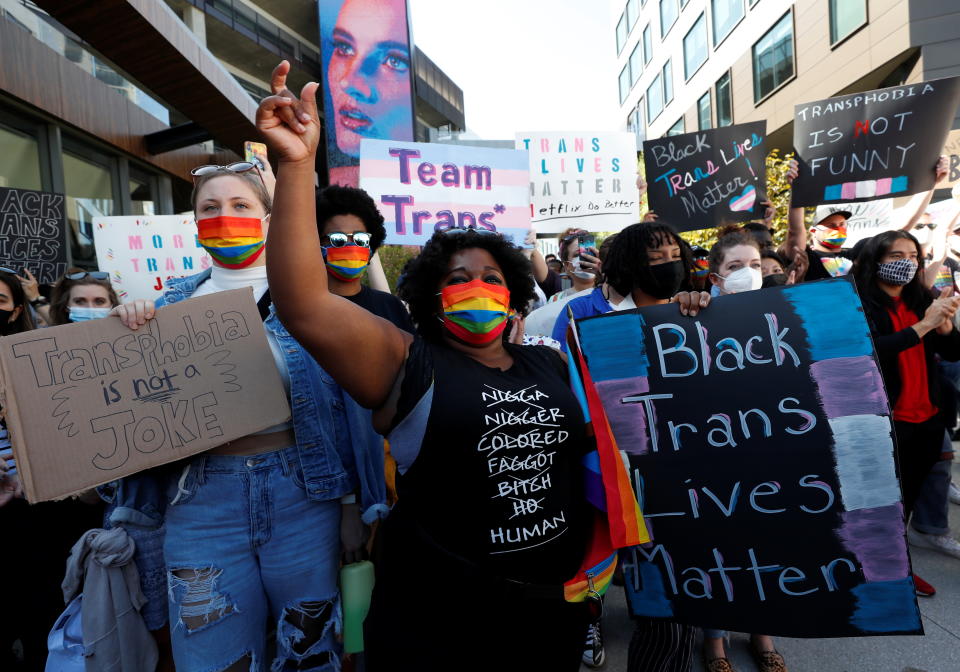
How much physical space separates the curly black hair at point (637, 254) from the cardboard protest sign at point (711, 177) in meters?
2.33

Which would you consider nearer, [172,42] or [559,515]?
[559,515]

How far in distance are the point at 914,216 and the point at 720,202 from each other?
1.32m

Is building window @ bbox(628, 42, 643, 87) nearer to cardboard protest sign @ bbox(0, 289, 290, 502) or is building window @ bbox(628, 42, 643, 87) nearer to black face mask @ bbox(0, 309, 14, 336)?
black face mask @ bbox(0, 309, 14, 336)

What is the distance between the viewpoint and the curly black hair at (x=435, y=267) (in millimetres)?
1785

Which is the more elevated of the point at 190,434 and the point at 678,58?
the point at 678,58

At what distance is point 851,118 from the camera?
13.8 ft

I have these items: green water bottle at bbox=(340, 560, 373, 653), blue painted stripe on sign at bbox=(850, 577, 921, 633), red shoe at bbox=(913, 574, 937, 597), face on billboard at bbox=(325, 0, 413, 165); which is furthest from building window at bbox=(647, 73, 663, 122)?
green water bottle at bbox=(340, 560, 373, 653)

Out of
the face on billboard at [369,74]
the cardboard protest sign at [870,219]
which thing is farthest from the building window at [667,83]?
the cardboard protest sign at [870,219]

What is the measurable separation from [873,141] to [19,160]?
8.59m

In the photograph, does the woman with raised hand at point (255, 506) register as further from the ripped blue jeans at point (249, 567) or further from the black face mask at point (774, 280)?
the black face mask at point (774, 280)

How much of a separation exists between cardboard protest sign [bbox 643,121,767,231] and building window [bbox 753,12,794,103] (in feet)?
51.4

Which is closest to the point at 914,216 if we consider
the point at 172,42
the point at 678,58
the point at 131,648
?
the point at 131,648

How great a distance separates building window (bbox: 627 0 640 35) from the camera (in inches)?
1234

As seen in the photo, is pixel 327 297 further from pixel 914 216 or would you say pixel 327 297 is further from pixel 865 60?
pixel 865 60
